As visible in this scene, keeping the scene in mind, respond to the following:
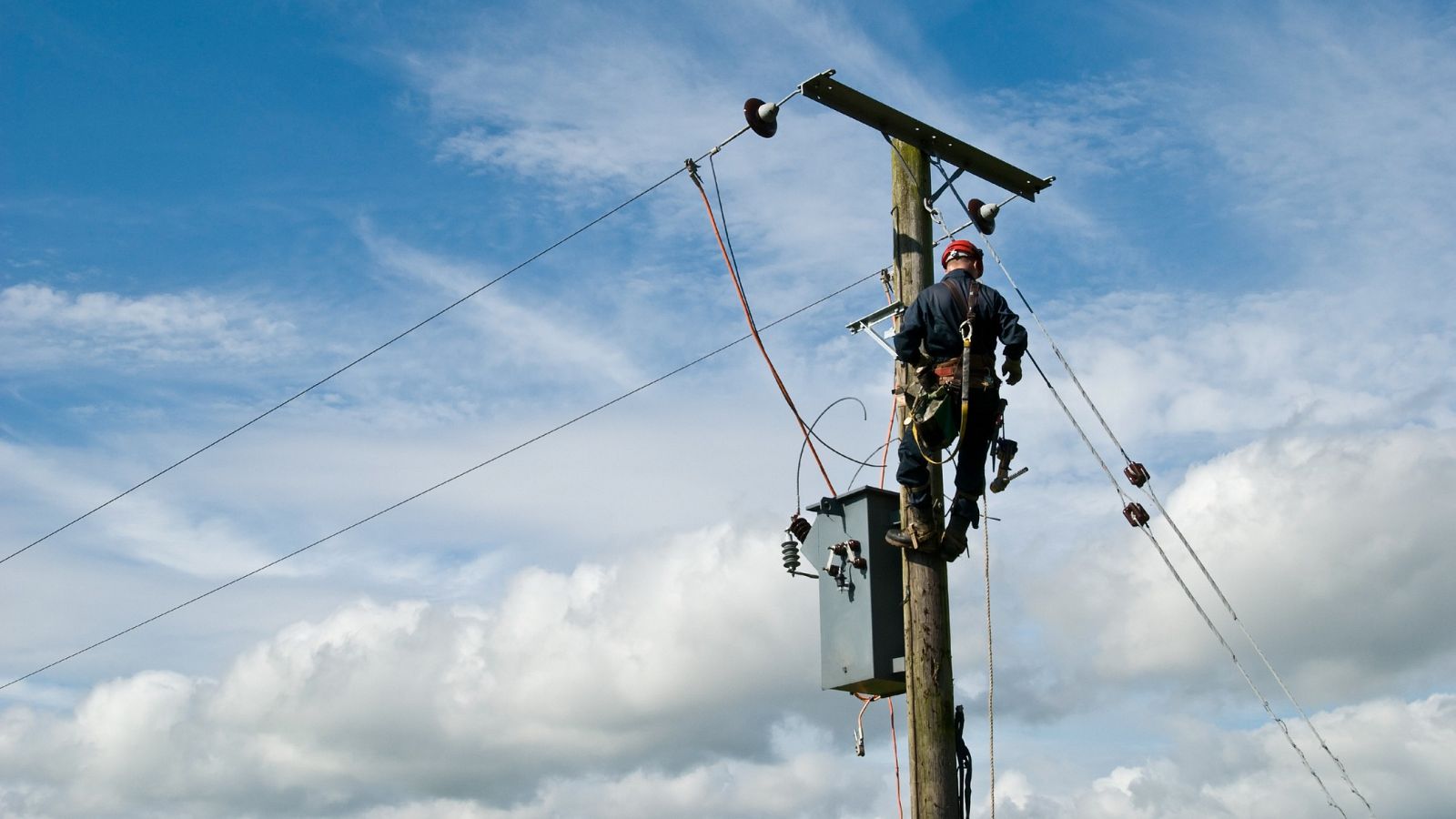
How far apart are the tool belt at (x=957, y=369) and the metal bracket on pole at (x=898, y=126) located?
1.74 metres

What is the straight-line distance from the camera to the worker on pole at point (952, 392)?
23.7ft

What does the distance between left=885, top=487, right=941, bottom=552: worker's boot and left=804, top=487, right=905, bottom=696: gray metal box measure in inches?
15.9

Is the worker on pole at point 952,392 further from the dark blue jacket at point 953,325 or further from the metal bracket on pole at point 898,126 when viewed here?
the metal bracket on pole at point 898,126

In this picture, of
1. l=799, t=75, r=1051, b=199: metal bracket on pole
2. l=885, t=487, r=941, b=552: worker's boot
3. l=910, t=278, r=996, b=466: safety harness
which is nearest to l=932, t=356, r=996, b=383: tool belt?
l=910, t=278, r=996, b=466: safety harness

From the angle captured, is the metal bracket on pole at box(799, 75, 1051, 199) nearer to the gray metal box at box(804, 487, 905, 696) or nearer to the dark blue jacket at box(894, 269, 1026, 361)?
the dark blue jacket at box(894, 269, 1026, 361)

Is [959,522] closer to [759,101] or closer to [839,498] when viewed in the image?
[839,498]

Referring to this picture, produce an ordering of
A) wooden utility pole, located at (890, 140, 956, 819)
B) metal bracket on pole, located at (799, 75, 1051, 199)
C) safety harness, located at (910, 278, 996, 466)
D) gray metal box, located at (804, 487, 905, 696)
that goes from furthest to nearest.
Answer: metal bracket on pole, located at (799, 75, 1051, 199) → gray metal box, located at (804, 487, 905, 696) → safety harness, located at (910, 278, 996, 466) → wooden utility pole, located at (890, 140, 956, 819)

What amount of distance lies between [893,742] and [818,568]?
1040mm

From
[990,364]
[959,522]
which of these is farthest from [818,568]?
[990,364]

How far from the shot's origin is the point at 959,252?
25.3ft

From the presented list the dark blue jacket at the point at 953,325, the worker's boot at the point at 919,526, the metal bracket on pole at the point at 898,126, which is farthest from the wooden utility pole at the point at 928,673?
the metal bracket on pole at the point at 898,126

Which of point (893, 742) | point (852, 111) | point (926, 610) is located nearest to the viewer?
point (926, 610)

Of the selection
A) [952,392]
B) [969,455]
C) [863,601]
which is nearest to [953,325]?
[952,392]

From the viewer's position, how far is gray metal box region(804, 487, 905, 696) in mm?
7547
